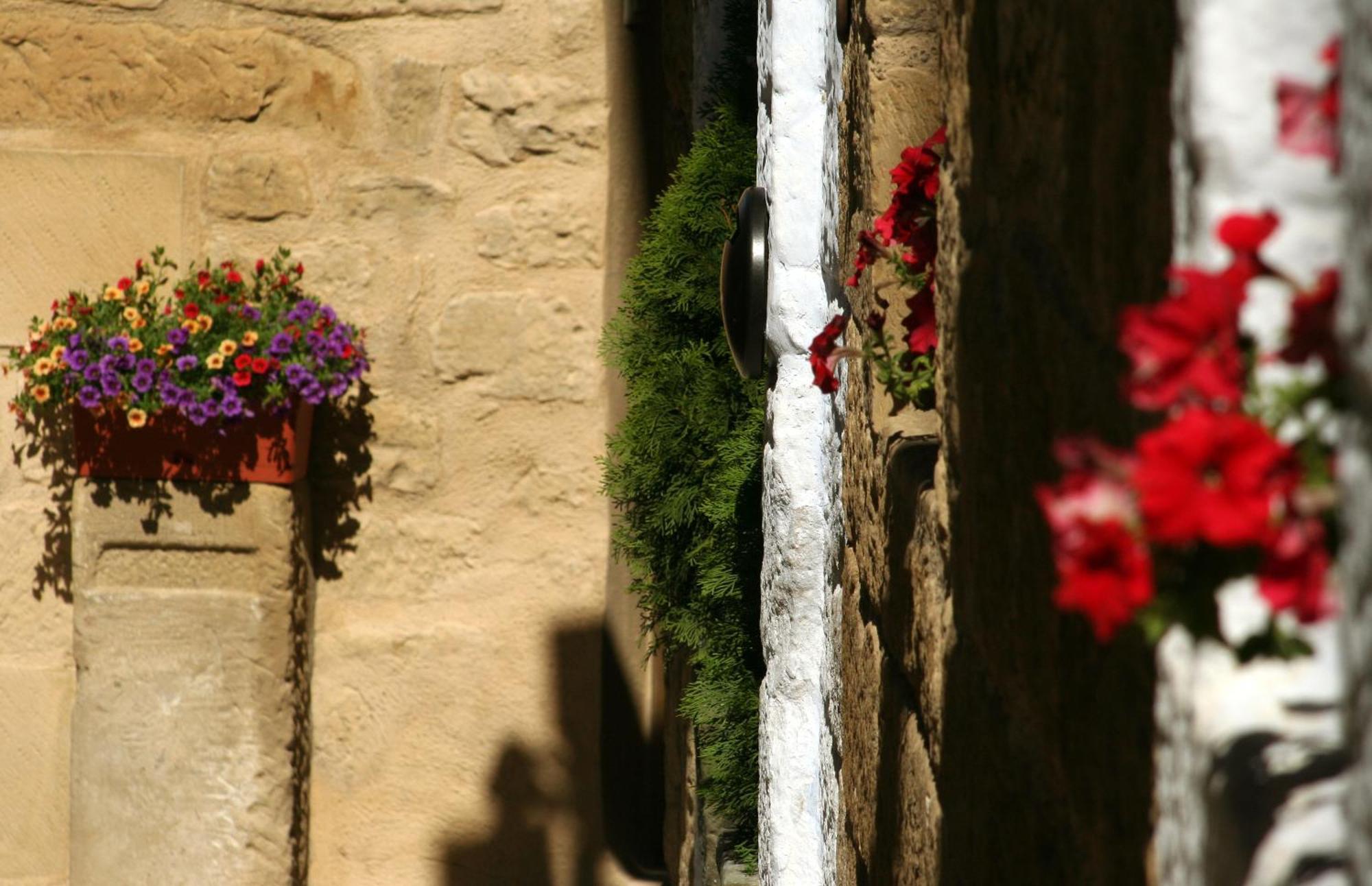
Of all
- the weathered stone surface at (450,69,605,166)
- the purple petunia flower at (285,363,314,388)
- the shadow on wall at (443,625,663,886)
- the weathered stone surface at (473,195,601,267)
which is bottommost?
the shadow on wall at (443,625,663,886)

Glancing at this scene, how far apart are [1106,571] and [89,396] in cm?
307

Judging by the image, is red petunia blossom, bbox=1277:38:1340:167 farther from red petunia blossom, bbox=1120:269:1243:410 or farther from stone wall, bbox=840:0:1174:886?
stone wall, bbox=840:0:1174:886

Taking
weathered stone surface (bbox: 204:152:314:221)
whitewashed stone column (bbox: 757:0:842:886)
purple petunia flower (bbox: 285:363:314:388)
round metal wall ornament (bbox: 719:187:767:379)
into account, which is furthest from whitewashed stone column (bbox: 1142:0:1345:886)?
weathered stone surface (bbox: 204:152:314:221)

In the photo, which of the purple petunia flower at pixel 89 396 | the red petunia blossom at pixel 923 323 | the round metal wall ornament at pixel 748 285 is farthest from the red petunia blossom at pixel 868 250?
the purple petunia flower at pixel 89 396

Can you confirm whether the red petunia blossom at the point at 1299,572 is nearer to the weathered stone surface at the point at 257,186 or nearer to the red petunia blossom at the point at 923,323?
the red petunia blossom at the point at 923,323

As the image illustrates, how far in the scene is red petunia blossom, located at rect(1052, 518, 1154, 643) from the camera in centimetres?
51

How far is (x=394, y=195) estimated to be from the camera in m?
3.64

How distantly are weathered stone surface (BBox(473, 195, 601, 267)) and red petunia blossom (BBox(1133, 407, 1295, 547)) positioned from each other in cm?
325

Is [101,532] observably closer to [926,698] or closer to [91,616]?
[91,616]

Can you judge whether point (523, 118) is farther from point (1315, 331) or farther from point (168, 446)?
point (1315, 331)

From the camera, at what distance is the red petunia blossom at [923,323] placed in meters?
1.47

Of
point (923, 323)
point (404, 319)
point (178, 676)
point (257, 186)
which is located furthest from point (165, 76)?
point (923, 323)

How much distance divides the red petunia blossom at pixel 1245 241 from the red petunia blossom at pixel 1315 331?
0.02 metres

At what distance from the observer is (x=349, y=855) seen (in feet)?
12.3
